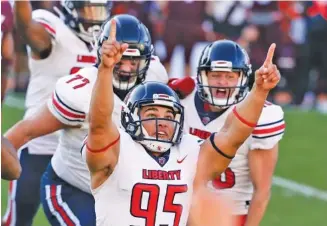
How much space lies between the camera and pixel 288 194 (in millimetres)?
10359

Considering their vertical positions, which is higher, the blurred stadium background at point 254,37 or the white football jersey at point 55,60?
the white football jersey at point 55,60

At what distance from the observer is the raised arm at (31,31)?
260 inches

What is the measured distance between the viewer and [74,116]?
19.1 ft

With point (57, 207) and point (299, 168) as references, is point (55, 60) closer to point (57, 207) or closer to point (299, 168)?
point (57, 207)

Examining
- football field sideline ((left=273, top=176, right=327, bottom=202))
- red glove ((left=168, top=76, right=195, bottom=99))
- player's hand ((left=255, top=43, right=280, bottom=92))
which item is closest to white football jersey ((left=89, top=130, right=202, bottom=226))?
player's hand ((left=255, top=43, right=280, bottom=92))

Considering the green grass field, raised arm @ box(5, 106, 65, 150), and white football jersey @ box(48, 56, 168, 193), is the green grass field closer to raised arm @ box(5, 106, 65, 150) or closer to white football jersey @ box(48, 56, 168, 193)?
white football jersey @ box(48, 56, 168, 193)

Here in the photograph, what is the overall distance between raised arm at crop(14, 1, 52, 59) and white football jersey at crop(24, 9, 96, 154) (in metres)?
0.04

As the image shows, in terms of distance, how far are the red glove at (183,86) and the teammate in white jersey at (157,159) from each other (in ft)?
2.68

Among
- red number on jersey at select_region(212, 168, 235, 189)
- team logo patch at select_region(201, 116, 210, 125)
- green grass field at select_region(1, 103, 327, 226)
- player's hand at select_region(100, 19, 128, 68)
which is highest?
player's hand at select_region(100, 19, 128, 68)

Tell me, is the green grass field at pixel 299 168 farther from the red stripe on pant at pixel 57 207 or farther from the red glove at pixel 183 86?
the red glove at pixel 183 86

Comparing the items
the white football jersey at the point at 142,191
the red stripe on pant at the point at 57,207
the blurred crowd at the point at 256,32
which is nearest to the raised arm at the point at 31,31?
the red stripe on pant at the point at 57,207

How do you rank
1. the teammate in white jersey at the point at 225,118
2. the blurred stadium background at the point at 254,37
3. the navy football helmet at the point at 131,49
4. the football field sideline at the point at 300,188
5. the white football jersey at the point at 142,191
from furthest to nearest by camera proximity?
the blurred stadium background at the point at 254,37, the football field sideline at the point at 300,188, the teammate in white jersey at the point at 225,118, the navy football helmet at the point at 131,49, the white football jersey at the point at 142,191

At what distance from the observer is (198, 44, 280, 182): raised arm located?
5.06 meters

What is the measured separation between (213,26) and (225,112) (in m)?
9.42
